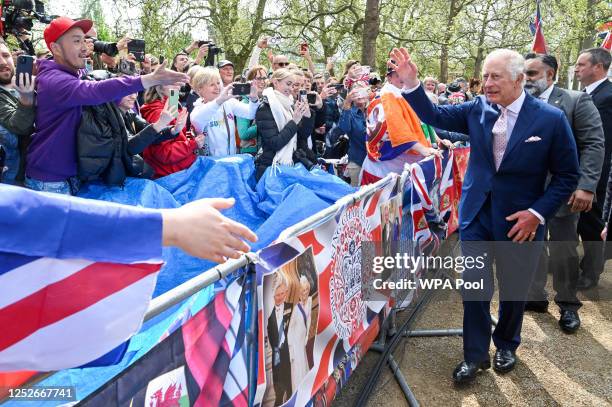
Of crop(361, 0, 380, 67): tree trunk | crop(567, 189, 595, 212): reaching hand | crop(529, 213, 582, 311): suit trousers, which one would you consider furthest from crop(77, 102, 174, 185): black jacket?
crop(361, 0, 380, 67): tree trunk

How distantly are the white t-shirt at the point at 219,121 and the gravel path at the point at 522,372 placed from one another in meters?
2.23

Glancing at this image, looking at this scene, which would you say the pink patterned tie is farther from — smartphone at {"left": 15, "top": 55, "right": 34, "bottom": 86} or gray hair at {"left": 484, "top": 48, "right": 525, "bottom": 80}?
smartphone at {"left": 15, "top": 55, "right": 34, "bottom": 86}

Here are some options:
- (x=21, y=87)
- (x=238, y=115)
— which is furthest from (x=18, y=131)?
(x=238, y=115)

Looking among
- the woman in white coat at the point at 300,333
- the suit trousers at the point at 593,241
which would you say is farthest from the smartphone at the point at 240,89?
the suit trousers at the point at 593,241

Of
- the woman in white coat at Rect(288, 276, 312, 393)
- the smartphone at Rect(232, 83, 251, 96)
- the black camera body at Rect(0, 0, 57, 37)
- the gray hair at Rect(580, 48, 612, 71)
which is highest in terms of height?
the black camera body at Rect(0, 0, 57, 37)

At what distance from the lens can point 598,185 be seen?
5125mm

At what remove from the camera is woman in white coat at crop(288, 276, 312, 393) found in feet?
7.22

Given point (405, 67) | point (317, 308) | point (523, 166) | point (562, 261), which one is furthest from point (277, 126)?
point (562, 261)

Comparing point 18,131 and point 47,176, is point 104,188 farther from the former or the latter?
point 18,131

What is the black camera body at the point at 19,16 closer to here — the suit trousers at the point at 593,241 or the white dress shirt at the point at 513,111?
the white dress shirt at the point at 513,111

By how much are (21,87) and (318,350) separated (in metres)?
2.45

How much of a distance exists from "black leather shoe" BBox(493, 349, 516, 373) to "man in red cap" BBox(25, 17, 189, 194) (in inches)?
113

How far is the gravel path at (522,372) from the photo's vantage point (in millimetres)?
3266

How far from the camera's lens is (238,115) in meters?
4.80
